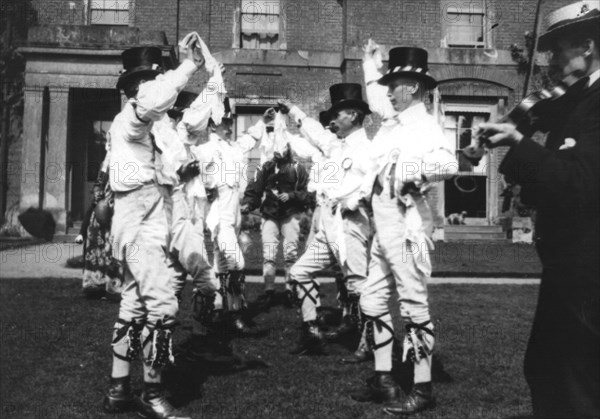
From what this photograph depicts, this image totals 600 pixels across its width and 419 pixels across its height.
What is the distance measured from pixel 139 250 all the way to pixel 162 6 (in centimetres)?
1268

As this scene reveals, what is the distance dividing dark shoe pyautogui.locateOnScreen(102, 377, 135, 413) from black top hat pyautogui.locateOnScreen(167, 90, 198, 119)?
3.32 meters

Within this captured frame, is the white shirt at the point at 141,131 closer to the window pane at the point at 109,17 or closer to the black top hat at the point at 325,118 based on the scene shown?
the black top hat at the point at 325,118

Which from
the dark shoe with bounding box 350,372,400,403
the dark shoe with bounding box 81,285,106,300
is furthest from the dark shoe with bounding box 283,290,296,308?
the dark shoe with bounding box 350,372,400,403

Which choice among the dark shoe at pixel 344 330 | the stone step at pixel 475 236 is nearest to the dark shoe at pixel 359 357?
the dark shoe at pixel 344 330

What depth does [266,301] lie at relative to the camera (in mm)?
7703

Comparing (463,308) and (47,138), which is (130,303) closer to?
(463,308)

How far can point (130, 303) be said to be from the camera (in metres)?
3.88

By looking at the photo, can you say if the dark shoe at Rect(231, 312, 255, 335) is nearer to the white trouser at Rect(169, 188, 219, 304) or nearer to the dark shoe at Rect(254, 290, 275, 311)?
the white trouser at Rect(169, 188, 219, 304)

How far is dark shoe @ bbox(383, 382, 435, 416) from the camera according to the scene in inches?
148

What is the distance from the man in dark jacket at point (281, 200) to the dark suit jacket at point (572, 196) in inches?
240

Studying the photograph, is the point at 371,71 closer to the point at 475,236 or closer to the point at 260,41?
the point at 475,236

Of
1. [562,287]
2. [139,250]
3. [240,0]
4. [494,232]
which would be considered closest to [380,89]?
[139,250]

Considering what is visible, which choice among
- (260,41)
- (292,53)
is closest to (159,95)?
(292,53)

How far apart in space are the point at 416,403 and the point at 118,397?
2.10 metres
